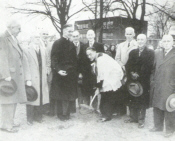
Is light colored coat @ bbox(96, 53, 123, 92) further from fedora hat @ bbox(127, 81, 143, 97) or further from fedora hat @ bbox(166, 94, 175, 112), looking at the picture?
fedora hat @ bbox(166, 94, 175, 112)

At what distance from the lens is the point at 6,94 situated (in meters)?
3.86

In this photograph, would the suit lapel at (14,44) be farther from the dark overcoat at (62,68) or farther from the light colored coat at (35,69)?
the dark overcoat at (62,68)

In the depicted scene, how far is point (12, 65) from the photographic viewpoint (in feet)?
13.2

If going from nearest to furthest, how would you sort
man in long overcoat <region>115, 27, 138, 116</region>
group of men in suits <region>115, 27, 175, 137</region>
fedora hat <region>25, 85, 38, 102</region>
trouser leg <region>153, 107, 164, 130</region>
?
group of men in suits <region>115, 27, 175, 137</region> < trouser leg <region>153, 107, 164, 130</region> < fedora hat <region>25, 85, 38, 102</region> < man in long overcoat <region>115, 27, 138, 116</region>

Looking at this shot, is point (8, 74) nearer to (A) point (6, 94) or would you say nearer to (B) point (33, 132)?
(A) point (6, 94)

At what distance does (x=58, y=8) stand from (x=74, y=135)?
8546 mm

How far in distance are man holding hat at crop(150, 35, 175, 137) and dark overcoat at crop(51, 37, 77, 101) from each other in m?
1.72

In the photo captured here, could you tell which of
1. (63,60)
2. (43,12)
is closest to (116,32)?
(43,12)

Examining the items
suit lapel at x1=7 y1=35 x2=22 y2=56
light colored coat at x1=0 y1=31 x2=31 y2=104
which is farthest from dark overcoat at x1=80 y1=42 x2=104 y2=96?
suit lapel at x1=7 y1=35 x2=22 y2=56

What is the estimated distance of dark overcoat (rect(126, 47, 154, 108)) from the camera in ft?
14.3

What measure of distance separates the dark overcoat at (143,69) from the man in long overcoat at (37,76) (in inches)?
70.2

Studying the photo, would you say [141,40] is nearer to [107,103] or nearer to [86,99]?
[107,103]

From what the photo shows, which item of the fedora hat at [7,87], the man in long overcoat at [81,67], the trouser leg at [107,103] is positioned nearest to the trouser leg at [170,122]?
the trouser leg at [107,103]

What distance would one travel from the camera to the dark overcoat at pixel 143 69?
436 cm
